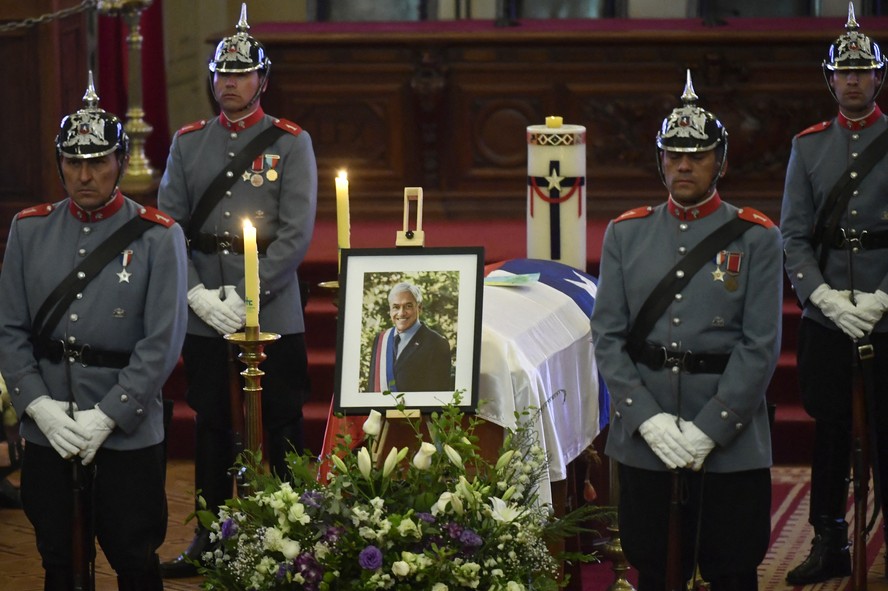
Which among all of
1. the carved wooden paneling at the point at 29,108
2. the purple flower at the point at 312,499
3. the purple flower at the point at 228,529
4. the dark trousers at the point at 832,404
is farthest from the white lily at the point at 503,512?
the carved wooden paneling at the point at 29,108

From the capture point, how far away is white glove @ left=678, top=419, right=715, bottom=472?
4.07 m

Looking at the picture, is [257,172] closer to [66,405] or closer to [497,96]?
[66,405]

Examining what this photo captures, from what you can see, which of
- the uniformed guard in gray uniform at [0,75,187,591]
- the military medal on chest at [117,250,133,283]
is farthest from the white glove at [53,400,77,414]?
the military medal on chest at [117,250,133,283]

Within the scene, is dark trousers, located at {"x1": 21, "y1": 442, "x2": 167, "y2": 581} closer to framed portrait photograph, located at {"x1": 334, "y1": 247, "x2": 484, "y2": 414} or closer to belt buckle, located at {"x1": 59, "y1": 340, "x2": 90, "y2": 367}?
belt buckle, located at {"x1": 59, "y1": 340, "x2": 90, "y2": 367}

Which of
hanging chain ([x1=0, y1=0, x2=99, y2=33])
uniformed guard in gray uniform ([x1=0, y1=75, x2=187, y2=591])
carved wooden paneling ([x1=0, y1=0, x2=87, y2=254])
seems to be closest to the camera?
uniformed guard in gray uniform ([x1=0, y1=75, x2=187, y2=591])

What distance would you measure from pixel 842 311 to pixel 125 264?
87.3 inches

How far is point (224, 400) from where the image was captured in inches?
212

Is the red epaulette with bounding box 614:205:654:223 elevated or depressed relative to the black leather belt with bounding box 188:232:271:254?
elevated

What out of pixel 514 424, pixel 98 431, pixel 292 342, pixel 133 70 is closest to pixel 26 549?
pixel 292 342

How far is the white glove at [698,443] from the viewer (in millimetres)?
4066

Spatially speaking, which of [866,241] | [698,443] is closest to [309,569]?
[698,443]

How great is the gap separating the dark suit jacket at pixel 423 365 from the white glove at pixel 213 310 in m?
1.25

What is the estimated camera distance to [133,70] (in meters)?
8.49

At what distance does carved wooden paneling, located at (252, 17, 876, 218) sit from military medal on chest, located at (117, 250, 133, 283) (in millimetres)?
4299
